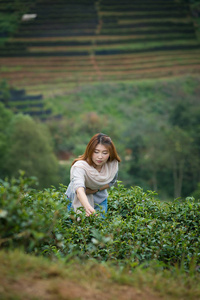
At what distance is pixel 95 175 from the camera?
15.0 ft

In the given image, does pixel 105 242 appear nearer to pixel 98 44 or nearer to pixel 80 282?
pixel 80 282

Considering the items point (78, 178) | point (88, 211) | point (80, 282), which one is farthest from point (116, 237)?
point (80, 282)

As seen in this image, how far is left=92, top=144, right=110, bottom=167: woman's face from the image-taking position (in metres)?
4.58

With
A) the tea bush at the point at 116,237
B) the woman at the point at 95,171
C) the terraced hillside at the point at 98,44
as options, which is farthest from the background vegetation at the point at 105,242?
the terraced hillside at the point at 98,44

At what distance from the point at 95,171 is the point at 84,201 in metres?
0.55

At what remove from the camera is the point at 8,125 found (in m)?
41.9

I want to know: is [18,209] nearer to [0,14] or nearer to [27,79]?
[27,79]

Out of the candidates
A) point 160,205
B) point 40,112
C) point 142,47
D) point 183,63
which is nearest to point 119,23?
point 142,47

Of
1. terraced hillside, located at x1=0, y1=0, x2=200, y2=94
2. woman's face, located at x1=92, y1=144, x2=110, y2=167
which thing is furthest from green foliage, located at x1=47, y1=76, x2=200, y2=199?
woman's face, located at x1=92, y1=144, x2=110, y2=167

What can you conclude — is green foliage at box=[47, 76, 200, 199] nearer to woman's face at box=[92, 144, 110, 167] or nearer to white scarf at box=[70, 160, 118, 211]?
white scarf at box=[70, 160, 118, 211]

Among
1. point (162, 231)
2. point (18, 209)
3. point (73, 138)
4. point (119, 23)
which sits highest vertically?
point (119, 23)

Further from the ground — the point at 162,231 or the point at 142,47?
the point at 142,47

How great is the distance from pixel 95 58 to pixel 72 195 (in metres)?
71.1

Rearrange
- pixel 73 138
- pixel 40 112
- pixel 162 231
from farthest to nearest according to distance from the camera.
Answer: pixel 40 112 < pixel 73 138 < pixel 162 231
